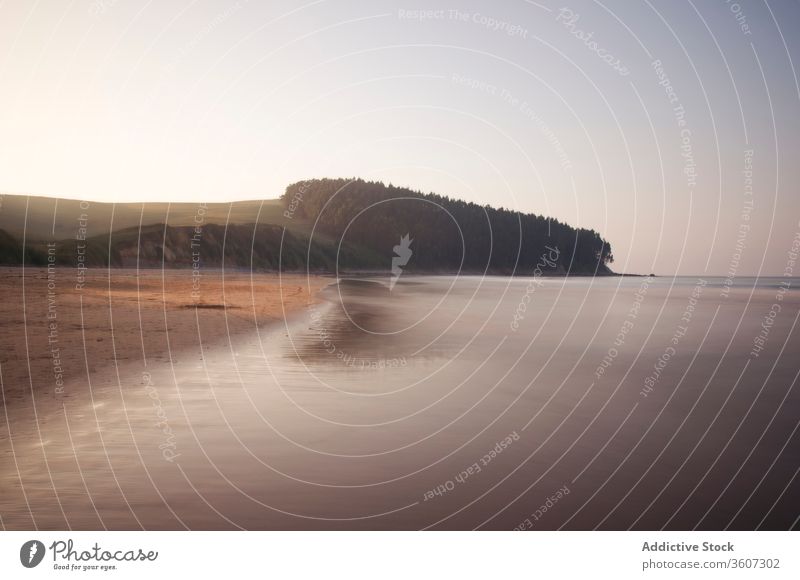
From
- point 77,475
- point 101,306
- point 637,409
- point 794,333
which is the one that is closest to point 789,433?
point 637,409

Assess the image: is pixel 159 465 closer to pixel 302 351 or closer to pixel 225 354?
pixel 225 354

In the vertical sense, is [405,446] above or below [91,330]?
above

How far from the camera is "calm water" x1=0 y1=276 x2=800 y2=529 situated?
9109 millimetres

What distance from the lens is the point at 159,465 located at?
10.3 meters
